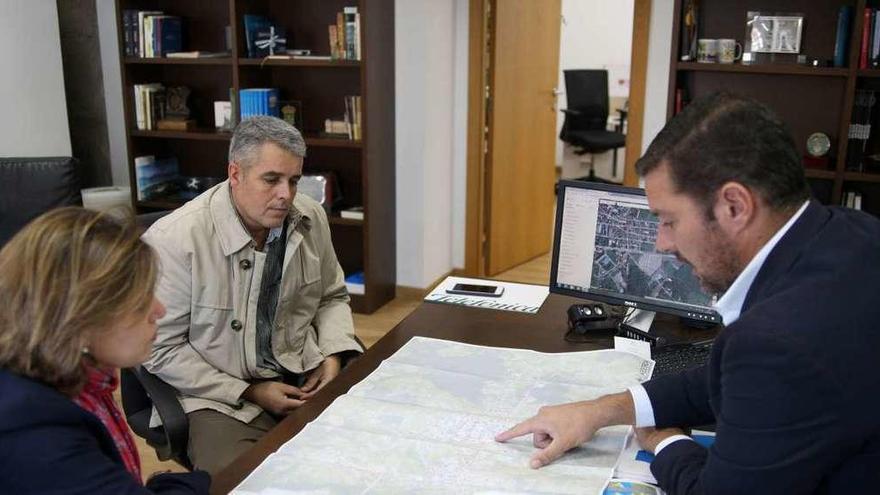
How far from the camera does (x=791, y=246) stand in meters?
1.03

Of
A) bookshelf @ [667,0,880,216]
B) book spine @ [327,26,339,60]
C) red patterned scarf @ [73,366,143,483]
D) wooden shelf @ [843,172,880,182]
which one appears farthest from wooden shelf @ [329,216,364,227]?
red patterned scarf @ [73,366,143,483]

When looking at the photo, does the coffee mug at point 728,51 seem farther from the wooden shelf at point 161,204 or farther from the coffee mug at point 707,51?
the wooden shelf at point 161,204

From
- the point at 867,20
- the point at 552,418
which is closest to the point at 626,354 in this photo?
the point at 552,418

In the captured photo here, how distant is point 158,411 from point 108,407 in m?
0.54

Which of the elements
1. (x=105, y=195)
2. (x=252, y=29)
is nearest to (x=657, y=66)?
(x=252, y=29)

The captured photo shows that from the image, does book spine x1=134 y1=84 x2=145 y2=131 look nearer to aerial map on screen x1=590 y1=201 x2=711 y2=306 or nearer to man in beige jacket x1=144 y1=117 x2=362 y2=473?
man in beige jacket x1=144 y1=117 x2=362 y2=473

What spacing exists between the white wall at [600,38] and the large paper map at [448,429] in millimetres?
5815

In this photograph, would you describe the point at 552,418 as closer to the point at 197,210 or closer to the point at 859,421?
the point at 859,421

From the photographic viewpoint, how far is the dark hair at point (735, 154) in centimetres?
103

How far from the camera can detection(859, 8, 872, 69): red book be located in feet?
10.4

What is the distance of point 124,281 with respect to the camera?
1033 mm

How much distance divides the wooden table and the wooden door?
2.49 meters

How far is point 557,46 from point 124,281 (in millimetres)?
4442

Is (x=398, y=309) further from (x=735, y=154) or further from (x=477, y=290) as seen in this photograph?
(x=735, y=154)
